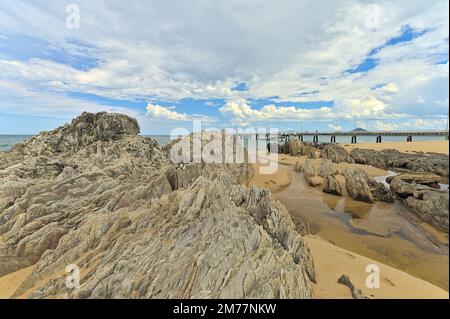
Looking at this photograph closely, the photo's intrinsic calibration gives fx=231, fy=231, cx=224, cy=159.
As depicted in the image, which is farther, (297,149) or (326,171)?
(297,149)

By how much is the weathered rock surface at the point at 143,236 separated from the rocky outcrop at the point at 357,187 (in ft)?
39.5

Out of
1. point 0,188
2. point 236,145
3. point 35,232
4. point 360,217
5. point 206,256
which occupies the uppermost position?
point 236,145

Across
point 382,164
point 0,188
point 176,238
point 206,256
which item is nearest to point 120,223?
point 176,238

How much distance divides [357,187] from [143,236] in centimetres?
1674

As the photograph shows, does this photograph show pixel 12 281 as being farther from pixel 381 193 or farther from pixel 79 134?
pixel 381 193

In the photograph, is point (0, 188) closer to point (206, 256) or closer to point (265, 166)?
point (206, 256)

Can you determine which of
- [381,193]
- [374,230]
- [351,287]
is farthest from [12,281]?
[381,193]

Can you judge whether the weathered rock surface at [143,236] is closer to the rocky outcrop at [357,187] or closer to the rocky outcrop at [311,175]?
the rocky outcrop at [357,187]

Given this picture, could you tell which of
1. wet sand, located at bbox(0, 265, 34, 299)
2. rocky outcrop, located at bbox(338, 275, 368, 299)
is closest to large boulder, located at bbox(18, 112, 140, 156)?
wet sand, located at bbox(0, 265, 34, 299)

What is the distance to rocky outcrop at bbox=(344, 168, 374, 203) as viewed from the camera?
1674cm

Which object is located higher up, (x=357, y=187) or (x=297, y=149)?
(x=297, y=149)

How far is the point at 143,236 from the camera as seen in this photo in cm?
574
